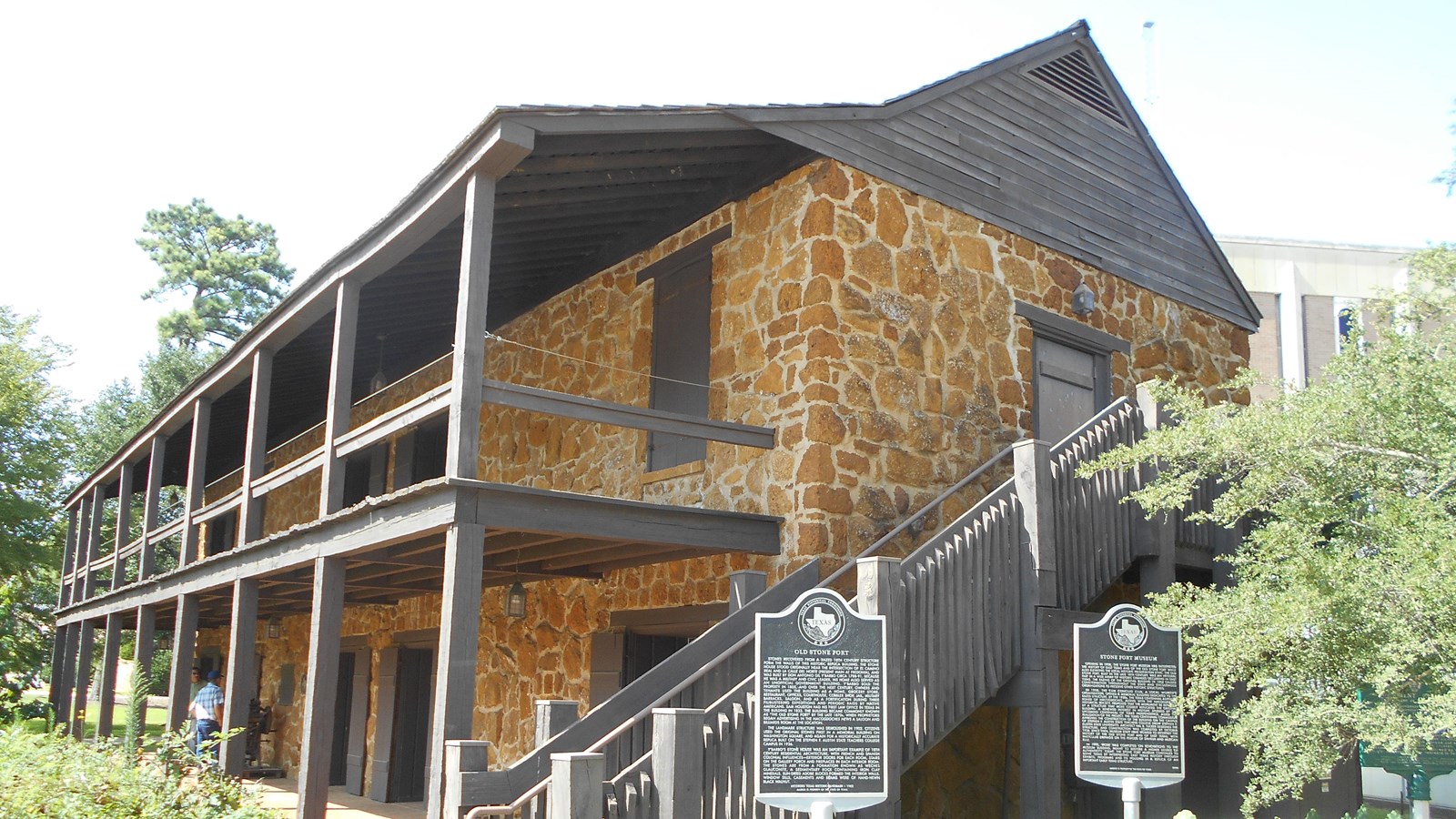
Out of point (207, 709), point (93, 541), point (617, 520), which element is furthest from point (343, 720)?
point (617, 520)

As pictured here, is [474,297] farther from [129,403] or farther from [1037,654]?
[129,403]

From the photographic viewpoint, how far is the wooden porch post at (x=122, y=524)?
17312 mm

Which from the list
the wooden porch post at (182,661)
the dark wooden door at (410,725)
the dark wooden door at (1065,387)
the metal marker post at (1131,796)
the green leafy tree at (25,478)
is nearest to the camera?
the metal marker post at (1131,796)

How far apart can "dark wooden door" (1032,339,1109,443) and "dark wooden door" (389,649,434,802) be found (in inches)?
333

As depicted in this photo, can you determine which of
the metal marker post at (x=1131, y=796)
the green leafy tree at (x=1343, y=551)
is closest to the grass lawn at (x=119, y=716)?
the metal marker post at (x=1131, y=796)

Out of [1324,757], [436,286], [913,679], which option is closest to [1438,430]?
[1324,757]

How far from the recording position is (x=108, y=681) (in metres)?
15.0

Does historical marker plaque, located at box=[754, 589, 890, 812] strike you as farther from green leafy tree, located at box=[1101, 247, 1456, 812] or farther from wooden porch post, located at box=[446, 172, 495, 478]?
wooden porch post, located at box=[446, 172, 495, 478]

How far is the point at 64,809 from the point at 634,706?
144 inches

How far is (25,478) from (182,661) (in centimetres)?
1677

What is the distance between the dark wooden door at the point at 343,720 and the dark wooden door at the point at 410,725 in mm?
2048

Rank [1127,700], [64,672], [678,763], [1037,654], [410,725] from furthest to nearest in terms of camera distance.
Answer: [64,672]
[410,725]
[1037,654]
[1127,700]
[678,763]

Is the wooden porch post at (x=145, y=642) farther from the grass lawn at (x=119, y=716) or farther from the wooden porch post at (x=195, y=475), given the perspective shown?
the grass lawn at (x=119, y=716)

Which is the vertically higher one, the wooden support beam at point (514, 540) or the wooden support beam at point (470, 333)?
the wooden support beam at point (470, 333)
